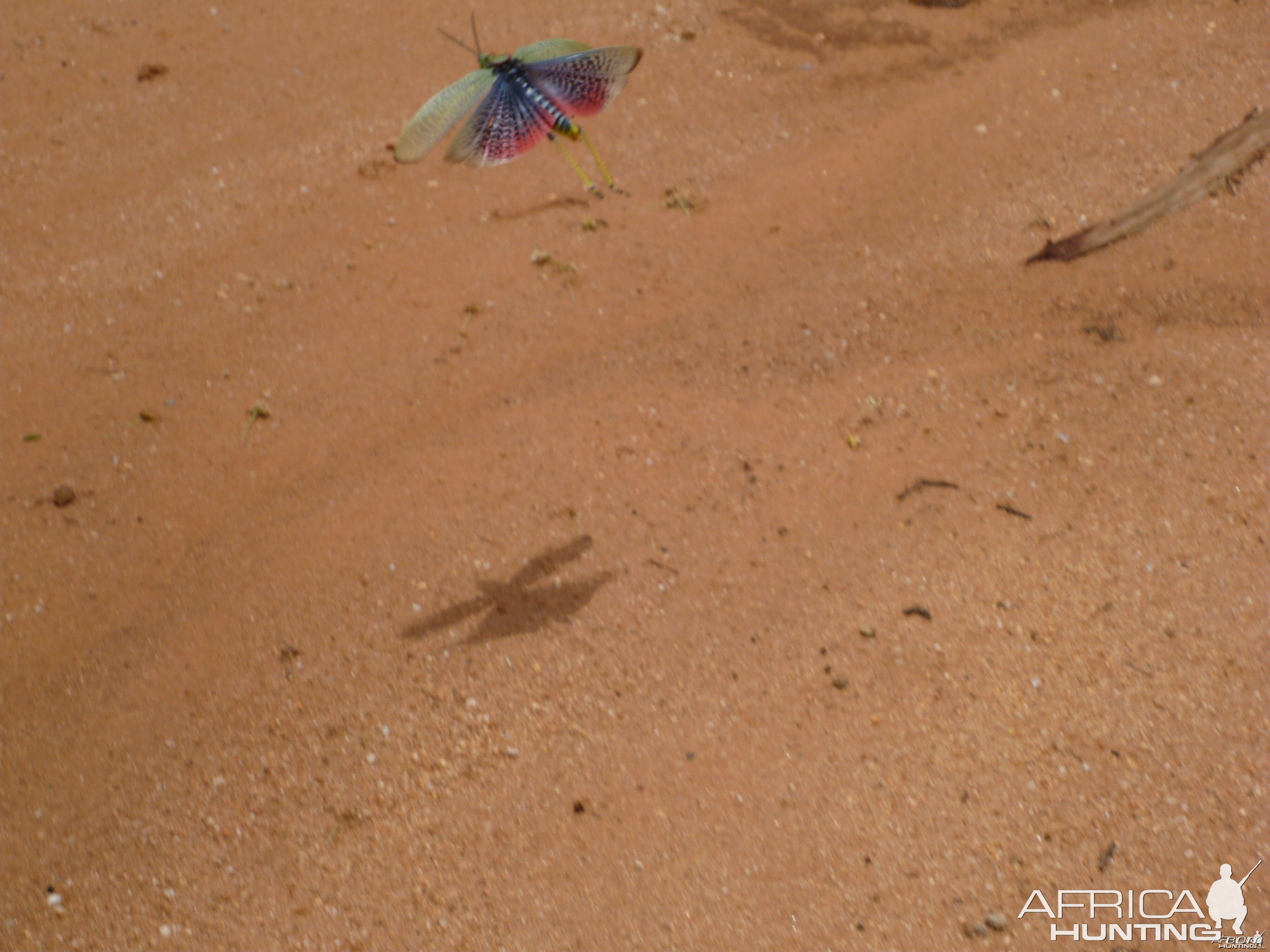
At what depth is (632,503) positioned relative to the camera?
262 centimetres

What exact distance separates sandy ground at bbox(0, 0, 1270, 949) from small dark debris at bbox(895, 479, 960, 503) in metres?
0.02

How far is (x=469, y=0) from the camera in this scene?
4277 mm

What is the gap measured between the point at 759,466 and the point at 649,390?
48 cm

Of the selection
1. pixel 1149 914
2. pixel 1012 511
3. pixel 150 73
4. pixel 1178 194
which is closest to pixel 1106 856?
pixel 1149 914

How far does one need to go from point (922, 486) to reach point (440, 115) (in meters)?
1.62

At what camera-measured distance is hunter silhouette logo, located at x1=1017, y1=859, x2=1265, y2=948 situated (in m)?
1.83

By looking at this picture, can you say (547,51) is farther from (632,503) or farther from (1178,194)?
(1178,194)

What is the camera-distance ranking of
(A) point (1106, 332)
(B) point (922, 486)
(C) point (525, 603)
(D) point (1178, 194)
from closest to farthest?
1. (C) point (525, 603)
2. (B) point (922, 486)
3. (A) point (1106, 332)
4. (D) point (1178, 194)

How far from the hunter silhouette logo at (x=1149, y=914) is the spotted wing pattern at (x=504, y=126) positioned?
74.2 inches

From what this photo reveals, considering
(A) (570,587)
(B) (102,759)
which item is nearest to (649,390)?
(A) (570,587)

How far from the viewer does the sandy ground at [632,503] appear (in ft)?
6.63

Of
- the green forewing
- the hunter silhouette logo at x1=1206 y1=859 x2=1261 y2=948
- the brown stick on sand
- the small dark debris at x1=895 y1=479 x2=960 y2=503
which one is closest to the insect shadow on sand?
the small dark debris at x1=895 y1=479 x2=960 y2=503

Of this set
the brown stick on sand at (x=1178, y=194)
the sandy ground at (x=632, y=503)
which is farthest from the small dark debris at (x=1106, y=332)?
the brown stick on sand at (x=1178, y=194)

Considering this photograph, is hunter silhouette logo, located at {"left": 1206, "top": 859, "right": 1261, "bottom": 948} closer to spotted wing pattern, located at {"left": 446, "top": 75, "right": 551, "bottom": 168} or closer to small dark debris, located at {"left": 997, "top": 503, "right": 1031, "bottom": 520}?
small dark debris, located at {"left": 997, "top": 503, "right": 1031, "bottom": 520}
